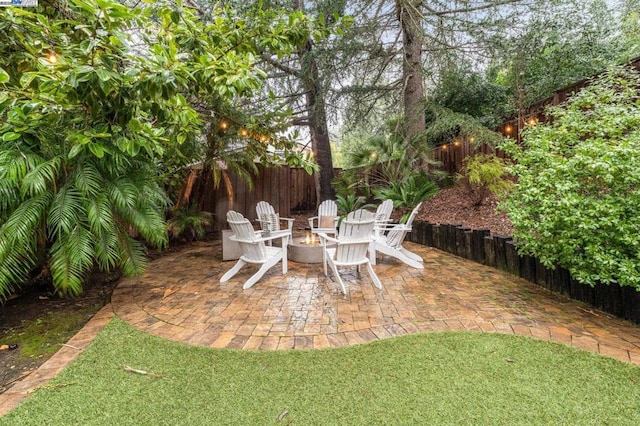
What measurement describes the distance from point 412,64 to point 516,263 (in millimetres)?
5221

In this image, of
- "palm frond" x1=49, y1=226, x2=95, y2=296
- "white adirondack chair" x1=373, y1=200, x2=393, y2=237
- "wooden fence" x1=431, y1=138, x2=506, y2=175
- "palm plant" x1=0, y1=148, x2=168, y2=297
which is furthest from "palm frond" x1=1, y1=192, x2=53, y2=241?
"wooden fence" x1=431, y1=138, x2=506, y2=175

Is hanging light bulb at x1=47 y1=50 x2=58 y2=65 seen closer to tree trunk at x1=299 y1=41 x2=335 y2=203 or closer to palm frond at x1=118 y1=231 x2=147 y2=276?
palm frond at x1=118 y1=231 x2=147 y2=276

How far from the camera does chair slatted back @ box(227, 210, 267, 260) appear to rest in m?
3.78

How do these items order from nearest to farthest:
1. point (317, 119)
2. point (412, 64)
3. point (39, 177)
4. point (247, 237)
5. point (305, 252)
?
point (39, 177) < point (247, 237) < point (305, 252) < point (412, 64) < point (317, 119)

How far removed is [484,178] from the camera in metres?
5.84

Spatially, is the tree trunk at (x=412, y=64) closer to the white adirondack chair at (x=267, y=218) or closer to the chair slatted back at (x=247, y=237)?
the white adirondack chair at (x=267, y=218)

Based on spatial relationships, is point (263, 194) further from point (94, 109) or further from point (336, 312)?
point (94, 109)

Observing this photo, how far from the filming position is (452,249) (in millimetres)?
5305

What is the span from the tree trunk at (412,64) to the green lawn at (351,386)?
5.93m

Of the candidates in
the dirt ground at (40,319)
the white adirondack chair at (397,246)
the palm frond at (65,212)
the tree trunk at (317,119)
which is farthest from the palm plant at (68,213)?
the tree trunk at (317,119)

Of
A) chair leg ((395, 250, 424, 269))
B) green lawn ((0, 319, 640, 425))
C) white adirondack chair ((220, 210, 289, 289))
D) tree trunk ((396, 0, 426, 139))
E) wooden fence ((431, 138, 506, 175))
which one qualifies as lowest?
green lawn ((0, 319, 640, 425))

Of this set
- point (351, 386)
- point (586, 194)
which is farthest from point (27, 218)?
point (586, 194)

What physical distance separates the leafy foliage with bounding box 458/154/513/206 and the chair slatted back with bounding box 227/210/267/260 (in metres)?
4.39

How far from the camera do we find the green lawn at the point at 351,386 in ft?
5.42
